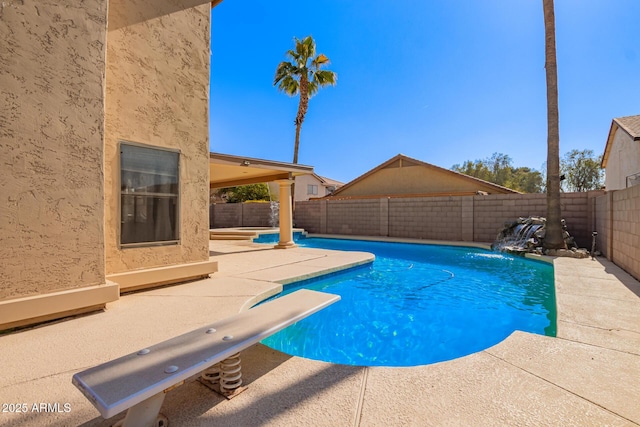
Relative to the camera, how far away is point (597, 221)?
986 centimetres

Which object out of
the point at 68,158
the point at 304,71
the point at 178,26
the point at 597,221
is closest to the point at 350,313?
the point at 68,158

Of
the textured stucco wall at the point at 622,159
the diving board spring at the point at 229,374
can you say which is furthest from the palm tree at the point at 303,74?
the diving board spring at the point at 229,374

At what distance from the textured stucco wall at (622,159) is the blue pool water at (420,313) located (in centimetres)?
799

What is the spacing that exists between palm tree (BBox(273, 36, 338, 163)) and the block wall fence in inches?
270

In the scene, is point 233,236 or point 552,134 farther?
point 233,236

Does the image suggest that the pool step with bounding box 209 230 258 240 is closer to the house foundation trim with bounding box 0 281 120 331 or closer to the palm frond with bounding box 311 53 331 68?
the house foundation trim with bounding box 0 281 120 331

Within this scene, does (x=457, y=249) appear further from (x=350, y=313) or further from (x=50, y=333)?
(x=50, y=333)

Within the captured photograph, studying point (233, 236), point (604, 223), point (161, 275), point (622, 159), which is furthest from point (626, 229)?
point (233, 236)

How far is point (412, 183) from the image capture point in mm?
20297

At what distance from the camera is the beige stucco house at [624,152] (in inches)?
469

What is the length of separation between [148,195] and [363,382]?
4341 mm

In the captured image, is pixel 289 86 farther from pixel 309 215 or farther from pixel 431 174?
pixel 431 174

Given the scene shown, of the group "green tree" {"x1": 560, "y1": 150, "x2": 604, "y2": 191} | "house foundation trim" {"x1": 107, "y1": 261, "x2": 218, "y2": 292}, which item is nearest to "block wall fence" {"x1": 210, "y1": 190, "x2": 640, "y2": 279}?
"house foundation trim" {"x1": 107, "y1": 261, "x2": 218, "y2": 292}

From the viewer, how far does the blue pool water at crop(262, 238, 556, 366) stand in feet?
12.8
